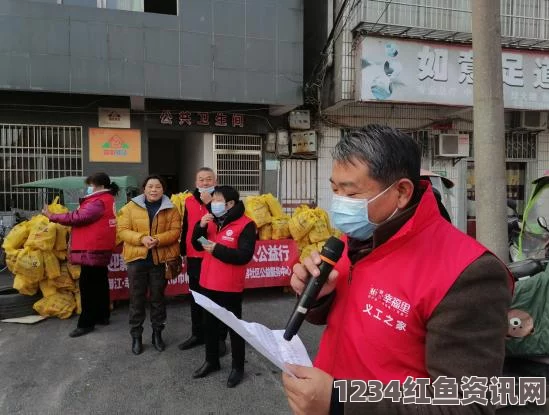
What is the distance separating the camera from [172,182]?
40.0ft

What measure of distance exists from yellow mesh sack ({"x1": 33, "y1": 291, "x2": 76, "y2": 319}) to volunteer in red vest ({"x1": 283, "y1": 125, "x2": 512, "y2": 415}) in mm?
4629

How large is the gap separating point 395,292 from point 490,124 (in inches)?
138

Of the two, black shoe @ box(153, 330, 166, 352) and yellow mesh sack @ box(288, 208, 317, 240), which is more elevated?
yellow mesh sack @ box(288, 208, 317, 240)

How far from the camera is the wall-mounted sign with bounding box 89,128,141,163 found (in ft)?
27.6

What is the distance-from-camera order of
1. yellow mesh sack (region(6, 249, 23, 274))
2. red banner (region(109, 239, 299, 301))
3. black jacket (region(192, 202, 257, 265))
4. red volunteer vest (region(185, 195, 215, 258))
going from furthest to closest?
red banner (region(109, 239, 299, 301)) < yellow mesh sack (region(6, 249, 23, 274)) < red volunteer vest (region(185, 195, 215, 258)) < black jacket (region(192, 202, 257, 265))

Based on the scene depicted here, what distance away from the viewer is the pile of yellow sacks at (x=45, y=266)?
4867mm

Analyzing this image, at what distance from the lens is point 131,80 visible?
762 centimetres

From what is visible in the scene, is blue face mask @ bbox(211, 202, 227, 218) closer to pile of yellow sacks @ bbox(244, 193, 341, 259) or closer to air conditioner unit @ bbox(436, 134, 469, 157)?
pile of yellow sacks @ bbox(244, 193, 341, 259)

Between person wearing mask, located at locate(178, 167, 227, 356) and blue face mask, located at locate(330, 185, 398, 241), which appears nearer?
blue face mask, located at locate(330, 185, 398, 241)

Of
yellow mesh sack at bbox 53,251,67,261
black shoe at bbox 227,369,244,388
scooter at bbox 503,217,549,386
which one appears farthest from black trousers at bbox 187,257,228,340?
scooter at bbox 503,217,549,386

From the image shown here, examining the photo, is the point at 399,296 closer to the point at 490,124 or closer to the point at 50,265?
the point at 490,124

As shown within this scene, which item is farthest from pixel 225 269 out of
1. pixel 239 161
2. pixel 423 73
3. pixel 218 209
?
pixel 423 73

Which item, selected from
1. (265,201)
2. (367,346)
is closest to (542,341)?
(367,346)

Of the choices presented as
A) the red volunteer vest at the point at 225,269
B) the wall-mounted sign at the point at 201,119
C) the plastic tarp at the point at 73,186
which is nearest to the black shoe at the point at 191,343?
the red volunteer vest at the point at 225,269
